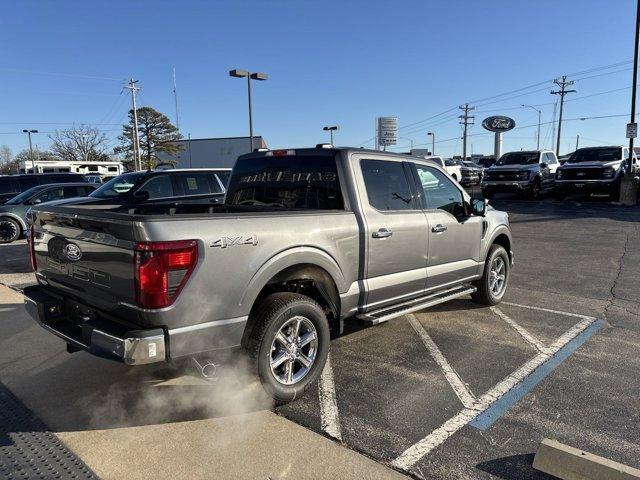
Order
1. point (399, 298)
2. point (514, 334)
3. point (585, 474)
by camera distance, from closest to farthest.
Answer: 1. point (585, 474)
2. point (399, 298)
3. point (514, 334)

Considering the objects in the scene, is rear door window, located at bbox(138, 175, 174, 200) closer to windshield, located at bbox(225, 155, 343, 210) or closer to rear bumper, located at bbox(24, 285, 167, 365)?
windshield, located at bbox(225, 155, 343, 210)

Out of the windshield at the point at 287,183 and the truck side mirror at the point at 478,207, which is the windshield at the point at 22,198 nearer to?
the windshield at the point at 287,183

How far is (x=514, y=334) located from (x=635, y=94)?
19007 millimetres

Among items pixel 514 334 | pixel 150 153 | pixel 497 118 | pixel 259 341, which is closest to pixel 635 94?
pixel 514 334

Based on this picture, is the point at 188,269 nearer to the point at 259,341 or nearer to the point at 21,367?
the point at 259,341

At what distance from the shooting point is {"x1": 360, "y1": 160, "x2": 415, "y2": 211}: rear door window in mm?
4496

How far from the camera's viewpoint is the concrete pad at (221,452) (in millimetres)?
2904

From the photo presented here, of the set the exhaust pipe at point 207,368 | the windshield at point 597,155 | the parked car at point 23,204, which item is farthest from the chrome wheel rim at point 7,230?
the windshield at point 597,155

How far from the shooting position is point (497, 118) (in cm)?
4819

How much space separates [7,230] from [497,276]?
1176cm

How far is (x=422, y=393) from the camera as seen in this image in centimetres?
386

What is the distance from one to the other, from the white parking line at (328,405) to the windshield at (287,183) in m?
1.43

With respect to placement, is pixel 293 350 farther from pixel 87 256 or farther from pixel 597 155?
pixel 597 155

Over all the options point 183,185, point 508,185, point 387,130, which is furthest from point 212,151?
point 183,185
